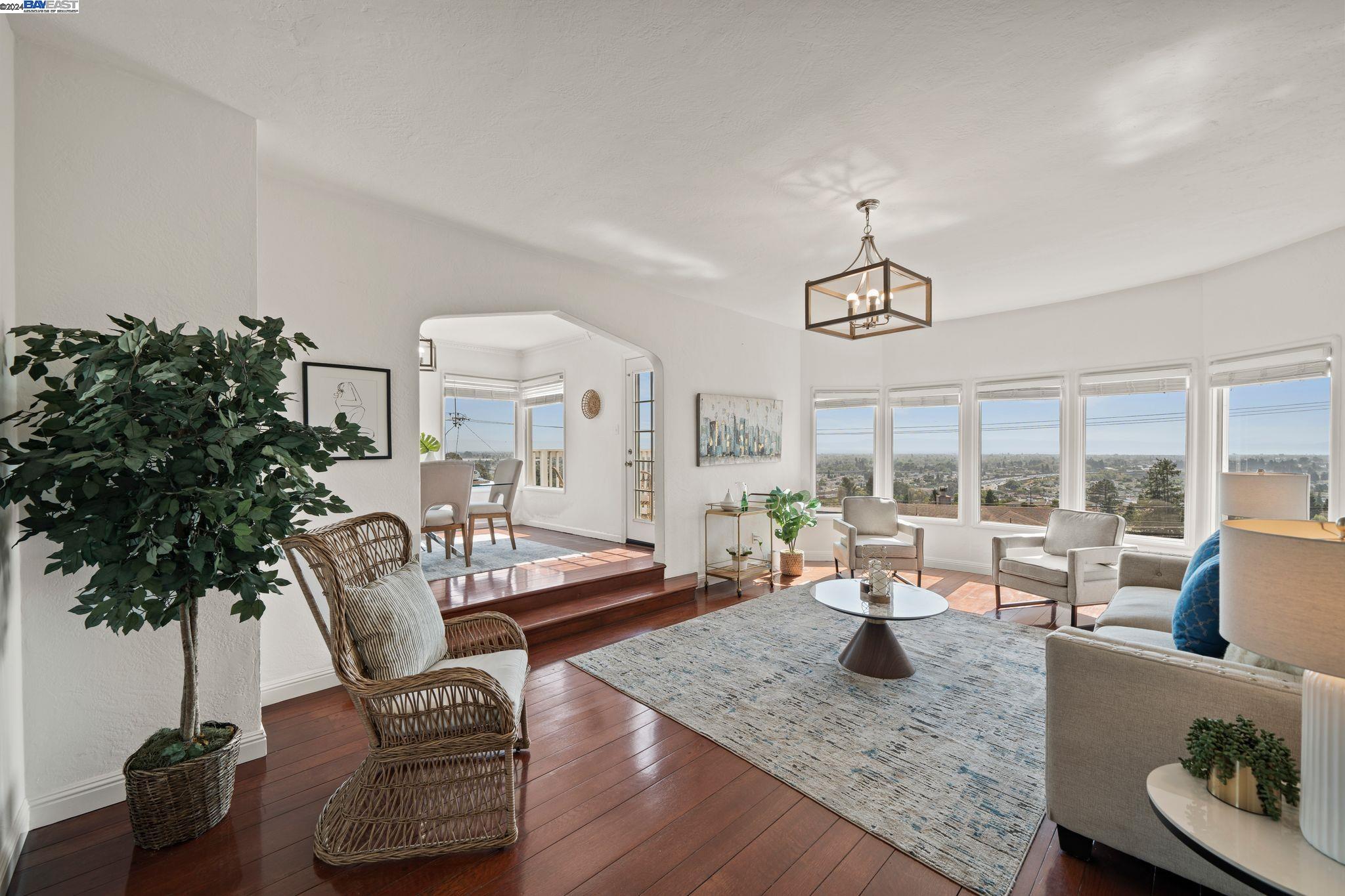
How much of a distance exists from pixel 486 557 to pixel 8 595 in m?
3.74

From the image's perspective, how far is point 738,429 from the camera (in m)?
5.51

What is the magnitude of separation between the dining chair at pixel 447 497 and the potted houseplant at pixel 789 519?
9.08 feet

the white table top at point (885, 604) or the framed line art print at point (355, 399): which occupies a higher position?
the framed line art print at point (355, 399)

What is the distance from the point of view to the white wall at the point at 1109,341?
3682mm

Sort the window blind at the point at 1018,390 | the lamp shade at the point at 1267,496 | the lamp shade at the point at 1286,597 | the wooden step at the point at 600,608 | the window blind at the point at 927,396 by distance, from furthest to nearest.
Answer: the window blind at the point at 927,396 < the window blind at the point at 1018,390 < the wooden step at the point at 600,608 < the lamp shade at the point at 1267,496 < the lamp shade at the point at 1286,597

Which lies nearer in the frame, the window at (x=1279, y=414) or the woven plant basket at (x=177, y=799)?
the woven plant basket at (x=177, y=799)

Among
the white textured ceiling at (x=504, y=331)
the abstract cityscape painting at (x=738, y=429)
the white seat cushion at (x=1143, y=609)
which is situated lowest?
the white seat cushion at (x=1143, y=609)

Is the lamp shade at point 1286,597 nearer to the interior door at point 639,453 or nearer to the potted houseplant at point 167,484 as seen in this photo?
the potted houseplant at point 167,484

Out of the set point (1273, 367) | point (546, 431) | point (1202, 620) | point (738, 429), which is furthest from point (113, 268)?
point (1273, 367)

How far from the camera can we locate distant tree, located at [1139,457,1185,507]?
4.70 metres

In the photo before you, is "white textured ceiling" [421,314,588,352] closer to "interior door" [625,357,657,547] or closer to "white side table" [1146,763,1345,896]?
"interior door" [625,357,657,547]

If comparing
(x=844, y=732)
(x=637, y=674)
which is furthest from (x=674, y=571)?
(x=844, y=732)

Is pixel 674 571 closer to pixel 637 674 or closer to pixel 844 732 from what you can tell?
pixel 637 674

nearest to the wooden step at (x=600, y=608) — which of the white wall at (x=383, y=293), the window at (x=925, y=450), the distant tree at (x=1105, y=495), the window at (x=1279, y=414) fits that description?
the white wall at (x=383, y=293)
